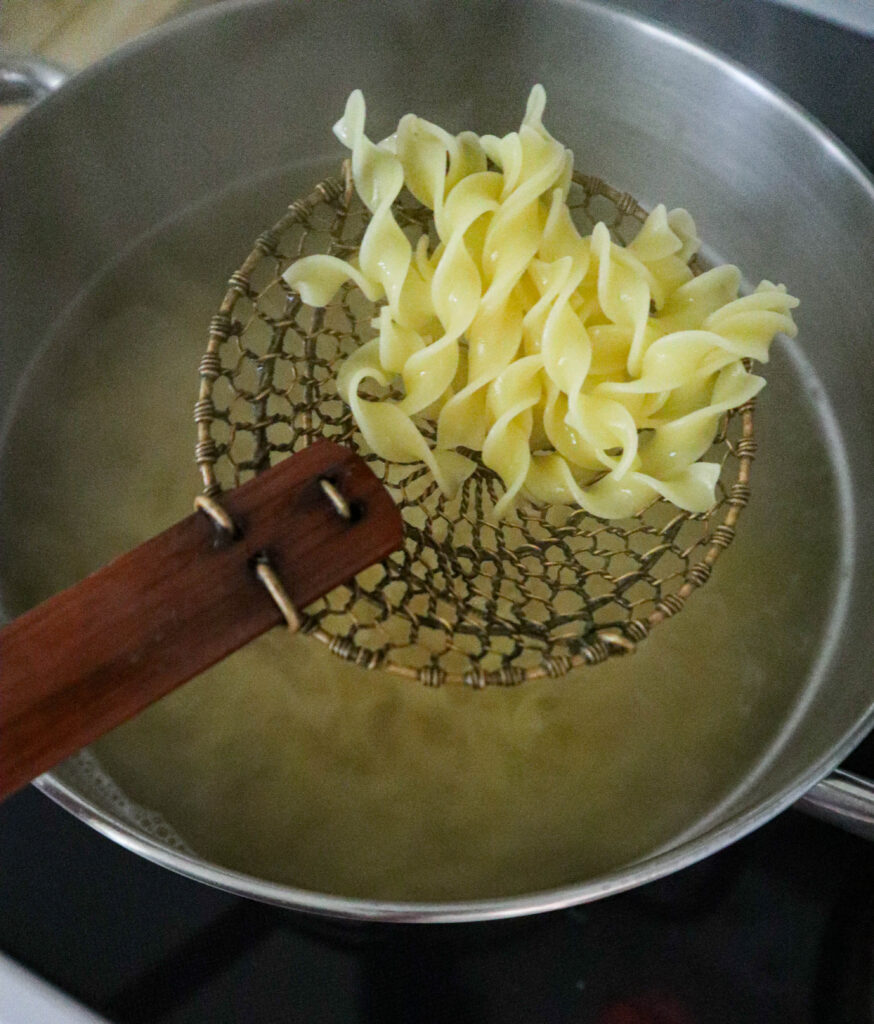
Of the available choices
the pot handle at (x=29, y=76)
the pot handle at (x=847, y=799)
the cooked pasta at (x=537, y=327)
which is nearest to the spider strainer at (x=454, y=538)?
the cooked pasta at (x=537, y=327)

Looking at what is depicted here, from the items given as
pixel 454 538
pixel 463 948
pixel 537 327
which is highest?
pixel 537 327

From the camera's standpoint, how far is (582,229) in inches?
37.2

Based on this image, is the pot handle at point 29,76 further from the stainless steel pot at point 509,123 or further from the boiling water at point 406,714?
the boiling water at point 406,714

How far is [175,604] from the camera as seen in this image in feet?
1.57

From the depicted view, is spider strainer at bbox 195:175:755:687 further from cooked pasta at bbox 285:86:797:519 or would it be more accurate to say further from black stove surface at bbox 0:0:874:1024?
black stove surface at bbox 0:0:874:1024

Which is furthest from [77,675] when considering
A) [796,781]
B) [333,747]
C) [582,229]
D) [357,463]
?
[582,229]

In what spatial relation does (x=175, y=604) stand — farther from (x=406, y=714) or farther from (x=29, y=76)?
(x=29, y=76)

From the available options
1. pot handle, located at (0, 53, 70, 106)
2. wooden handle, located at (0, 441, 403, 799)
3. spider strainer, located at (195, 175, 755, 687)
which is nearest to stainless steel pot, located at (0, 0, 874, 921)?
pot handle, located at (0, 53, 70, 106)

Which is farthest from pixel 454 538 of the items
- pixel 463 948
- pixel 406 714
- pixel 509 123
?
pixel 509 123

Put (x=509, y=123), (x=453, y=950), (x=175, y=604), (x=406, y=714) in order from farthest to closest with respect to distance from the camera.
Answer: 1. (x=509, y=123)
2. (x=406, y=714)
3. (x=453, y=950)
4. (x=175, y=604)

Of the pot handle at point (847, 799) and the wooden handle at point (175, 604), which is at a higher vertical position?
the wooden handle at point (175, 604)

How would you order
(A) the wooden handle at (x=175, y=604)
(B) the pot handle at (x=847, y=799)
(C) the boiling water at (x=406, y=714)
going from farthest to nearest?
(C) the boiling water at (x=406, y=714) < (B) the pot handle at (x=847, y=799) < (A) the wooden handle at (x=175, y=604)

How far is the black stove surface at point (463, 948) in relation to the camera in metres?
0.62

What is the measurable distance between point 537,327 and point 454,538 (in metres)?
0.21
